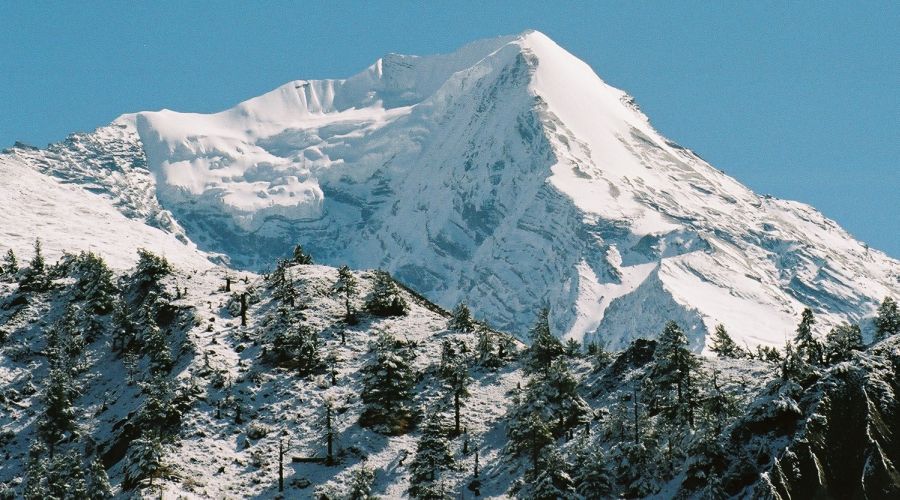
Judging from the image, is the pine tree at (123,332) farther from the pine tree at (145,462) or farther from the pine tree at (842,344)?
the pine tree at (842,344)

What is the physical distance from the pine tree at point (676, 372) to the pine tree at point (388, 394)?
3290cm

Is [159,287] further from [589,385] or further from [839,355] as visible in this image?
[839,355]

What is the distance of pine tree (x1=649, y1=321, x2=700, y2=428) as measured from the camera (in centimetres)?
13062

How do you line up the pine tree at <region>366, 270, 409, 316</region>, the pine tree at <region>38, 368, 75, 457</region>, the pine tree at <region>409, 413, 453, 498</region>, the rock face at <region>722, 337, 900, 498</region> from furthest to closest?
the pine tree at <region>366, 270, 409, 316</region> → the pine tree at <region>38, 368, 75, 457</region> → the pine tree at <region>409, 413, 453, 498</region> → the rock face at <region>722, 337, 900, 498</region>

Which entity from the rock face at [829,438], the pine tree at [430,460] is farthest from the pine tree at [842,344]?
the pine tree at [430,460]

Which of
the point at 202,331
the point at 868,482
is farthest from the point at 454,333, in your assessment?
the point at 868,482

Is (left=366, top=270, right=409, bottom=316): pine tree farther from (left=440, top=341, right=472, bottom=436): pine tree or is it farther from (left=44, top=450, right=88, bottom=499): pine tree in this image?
(left=44, top=450, right=88, bottom=499): pine tree

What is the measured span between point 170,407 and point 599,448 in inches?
2195

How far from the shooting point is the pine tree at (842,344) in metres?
124

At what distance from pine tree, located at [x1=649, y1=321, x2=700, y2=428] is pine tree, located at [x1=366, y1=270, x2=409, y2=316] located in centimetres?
5306

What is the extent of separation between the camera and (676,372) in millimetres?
134000

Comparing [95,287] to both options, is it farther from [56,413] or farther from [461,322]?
[461,322]

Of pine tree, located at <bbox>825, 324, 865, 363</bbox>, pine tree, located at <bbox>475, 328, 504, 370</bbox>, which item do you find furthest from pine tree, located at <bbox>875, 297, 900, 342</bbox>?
pine tree, located at <bbox>475, 328, 504, 370</bbox>

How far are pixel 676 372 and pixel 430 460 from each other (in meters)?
32.1
